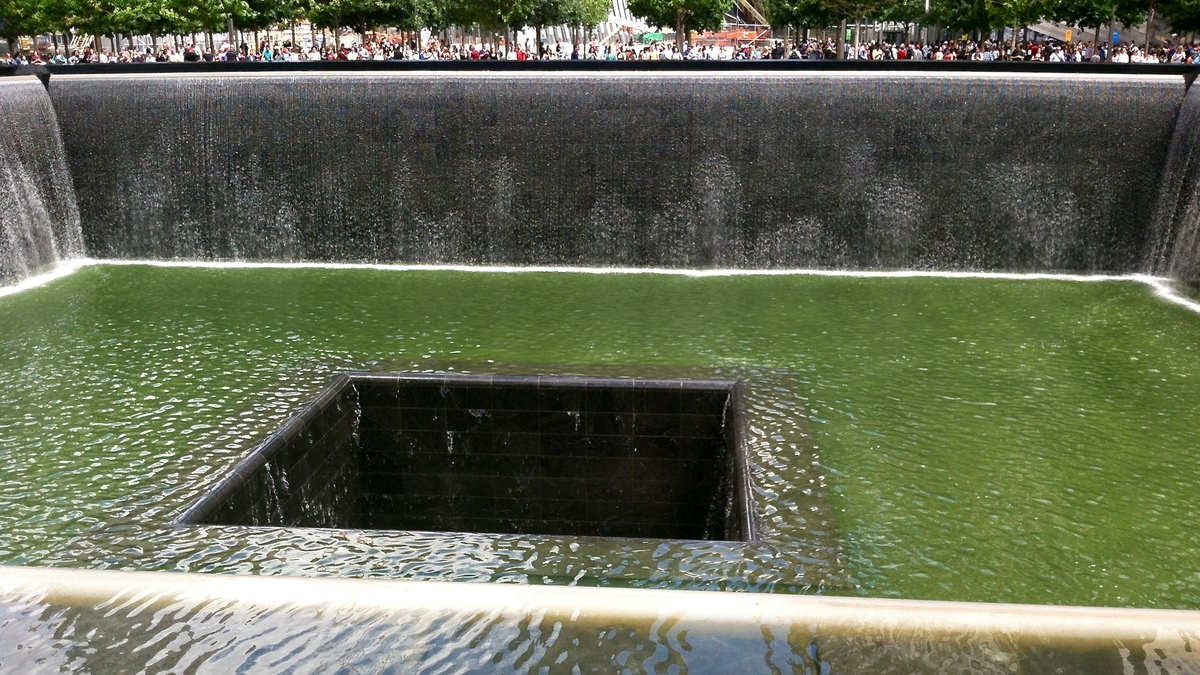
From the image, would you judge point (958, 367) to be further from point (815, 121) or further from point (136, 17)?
point (136, 17)

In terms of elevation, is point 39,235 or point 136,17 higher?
point 136,17

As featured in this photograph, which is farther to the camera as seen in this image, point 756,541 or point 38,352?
point 38,352

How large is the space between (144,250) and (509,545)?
8.87 m

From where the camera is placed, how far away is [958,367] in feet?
24.9

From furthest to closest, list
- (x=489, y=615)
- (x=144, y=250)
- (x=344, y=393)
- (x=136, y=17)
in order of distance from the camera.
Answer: (x=136, y=17) < (x=144, y=250) < (x=344, y=393) < (x=489, y=615)

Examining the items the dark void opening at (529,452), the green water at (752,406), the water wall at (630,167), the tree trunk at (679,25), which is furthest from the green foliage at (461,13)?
the dark void opening at (529,452)

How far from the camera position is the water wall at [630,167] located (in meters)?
10.9

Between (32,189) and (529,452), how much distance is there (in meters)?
7.47

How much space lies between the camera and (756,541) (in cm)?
472

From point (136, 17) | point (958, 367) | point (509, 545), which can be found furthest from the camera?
point (136, 17)

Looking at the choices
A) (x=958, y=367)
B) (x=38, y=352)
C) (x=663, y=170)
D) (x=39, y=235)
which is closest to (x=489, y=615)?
(x=958, y=367)

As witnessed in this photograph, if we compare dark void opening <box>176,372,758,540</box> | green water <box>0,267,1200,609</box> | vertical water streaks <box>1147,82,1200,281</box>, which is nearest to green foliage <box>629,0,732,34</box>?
vertical water streaks <box>1147,82,1200,281</box>

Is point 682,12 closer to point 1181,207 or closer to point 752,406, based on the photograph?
point 1181,207

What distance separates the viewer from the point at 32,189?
37.7ft
